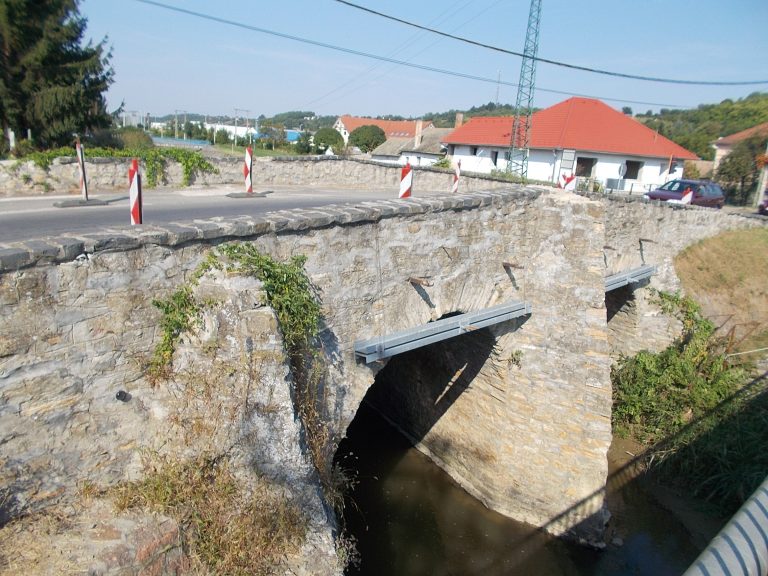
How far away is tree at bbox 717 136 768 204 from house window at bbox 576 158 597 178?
8.43 m

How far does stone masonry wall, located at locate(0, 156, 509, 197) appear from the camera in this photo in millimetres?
9297

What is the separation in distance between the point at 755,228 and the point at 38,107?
913 inches

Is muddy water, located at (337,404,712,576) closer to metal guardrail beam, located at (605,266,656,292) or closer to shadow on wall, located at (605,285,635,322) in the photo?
metal guardrail beam, located at (605,266,656,292)

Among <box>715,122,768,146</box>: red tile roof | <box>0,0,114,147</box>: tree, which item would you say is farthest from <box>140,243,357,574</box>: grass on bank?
<box>715,122,768,146</box>: red tile roof

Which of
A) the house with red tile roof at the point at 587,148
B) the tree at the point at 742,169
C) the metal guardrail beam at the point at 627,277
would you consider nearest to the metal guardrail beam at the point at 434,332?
the metal guardrail beam at the point at 627,277

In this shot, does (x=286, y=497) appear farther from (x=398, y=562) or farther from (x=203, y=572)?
(x=398, y=562)

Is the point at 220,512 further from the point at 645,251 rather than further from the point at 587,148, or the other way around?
the point at 587,148

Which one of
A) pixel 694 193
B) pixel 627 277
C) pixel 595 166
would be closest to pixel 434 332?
pixel 627 277

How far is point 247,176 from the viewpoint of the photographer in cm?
1001

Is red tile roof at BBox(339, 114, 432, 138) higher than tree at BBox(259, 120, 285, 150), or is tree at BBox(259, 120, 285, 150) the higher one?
red tile roof at BBox(339, 114, 432, 138)

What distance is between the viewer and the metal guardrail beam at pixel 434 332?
5793 millimetres

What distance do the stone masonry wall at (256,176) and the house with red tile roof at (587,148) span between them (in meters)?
13.2

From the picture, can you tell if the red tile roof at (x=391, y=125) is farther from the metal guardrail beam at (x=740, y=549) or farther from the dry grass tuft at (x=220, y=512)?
the metal guardrail beam at (x=740, y=549)

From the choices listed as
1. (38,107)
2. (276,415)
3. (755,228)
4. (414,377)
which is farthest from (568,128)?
(276,415)
